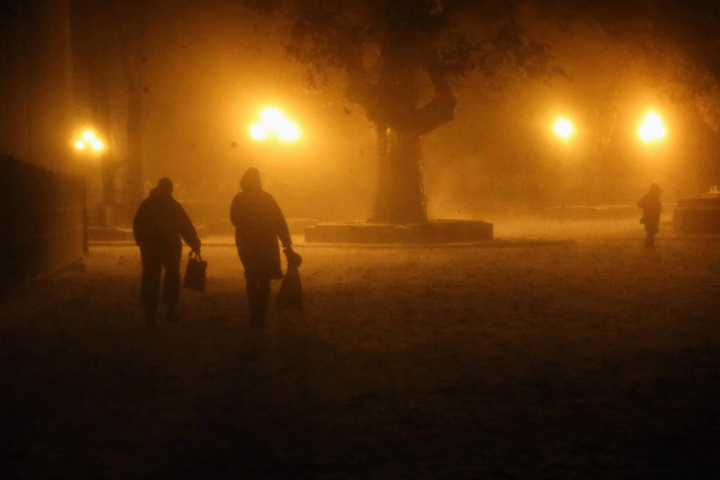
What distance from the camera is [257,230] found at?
9.73m

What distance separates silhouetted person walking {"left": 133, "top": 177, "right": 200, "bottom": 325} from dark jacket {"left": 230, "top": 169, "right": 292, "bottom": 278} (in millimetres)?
705

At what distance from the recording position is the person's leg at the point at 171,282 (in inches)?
404

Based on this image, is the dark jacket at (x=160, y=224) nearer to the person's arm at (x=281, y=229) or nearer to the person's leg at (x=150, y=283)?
the person's leg at (x=150, y=283)

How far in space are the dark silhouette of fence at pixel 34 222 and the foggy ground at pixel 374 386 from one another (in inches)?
32.9

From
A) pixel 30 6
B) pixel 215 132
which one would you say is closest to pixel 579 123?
pixel 215 132

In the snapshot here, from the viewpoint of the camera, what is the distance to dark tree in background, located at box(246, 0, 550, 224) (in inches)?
952

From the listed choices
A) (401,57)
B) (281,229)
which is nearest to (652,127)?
(401,57)

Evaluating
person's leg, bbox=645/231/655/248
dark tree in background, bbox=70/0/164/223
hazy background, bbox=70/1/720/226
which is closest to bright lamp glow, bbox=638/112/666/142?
hazy background, bbox=70/1/720/226

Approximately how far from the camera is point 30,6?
1961 centimetres

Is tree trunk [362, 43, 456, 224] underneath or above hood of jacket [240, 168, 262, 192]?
above

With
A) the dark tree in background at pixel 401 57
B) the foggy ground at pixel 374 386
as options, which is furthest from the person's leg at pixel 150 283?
the dark tree in background at pixel 401 57

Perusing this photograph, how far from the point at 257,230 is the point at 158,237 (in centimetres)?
119

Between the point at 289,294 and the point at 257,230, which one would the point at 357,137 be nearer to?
the point at 289,294

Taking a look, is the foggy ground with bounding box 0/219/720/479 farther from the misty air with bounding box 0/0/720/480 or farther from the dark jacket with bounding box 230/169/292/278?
the dark jacket with bounding box 230/169/292/278
